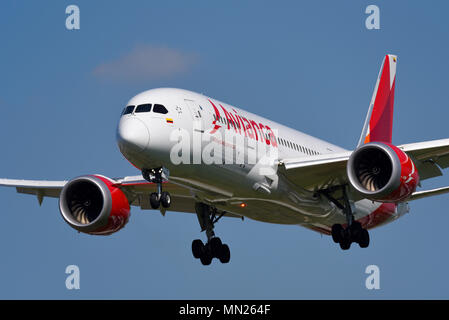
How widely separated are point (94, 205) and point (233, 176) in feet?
22.0

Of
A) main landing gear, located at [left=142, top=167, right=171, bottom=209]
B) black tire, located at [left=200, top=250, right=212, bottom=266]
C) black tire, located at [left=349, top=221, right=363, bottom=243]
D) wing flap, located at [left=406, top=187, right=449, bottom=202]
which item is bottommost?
black tire, located at [left=200, top=250, right=212, bottom=266]

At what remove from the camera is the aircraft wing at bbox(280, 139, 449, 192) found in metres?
28.3

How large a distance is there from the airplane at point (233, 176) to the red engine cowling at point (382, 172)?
1.3 inches

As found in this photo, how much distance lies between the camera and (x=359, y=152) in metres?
28.3

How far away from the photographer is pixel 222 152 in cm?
2697

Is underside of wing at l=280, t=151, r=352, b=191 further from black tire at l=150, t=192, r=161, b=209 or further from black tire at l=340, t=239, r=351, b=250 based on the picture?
black tire at l=150, t=192, r=161, b=209

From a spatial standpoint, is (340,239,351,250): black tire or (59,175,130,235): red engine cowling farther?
(340,239,351,250): black tire

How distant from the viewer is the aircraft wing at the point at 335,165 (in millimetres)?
28281

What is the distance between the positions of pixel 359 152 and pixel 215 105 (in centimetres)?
500

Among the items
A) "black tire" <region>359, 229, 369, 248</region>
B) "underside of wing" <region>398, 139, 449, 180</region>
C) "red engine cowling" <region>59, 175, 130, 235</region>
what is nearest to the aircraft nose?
"red engine cowling" <region>59, 175, 130, 235</region>

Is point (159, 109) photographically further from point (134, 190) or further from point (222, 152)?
point (134, 190)

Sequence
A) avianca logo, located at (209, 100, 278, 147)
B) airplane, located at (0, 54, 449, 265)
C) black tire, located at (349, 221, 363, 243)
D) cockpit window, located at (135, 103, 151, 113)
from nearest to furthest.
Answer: cockpit window, located at (135, 103, 151, 113), airplane, located at (0, 54, 449, 265), avianca logo, located at (209, 100, 278, 147), black tire, located at (349, 221, 363, 243)

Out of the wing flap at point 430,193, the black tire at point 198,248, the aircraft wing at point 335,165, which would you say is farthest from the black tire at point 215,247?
the wing flap at point 430,193

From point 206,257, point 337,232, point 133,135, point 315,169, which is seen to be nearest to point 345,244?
point 337,232
